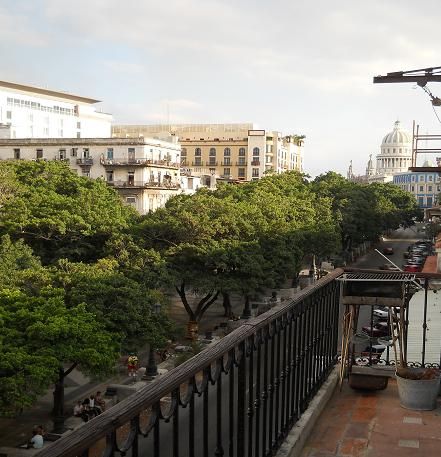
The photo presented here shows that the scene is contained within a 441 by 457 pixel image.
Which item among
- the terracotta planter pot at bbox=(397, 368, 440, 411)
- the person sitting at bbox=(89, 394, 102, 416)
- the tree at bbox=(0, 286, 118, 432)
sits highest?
the terracotta planter pot at bbox=(397, 368, 440, 411)

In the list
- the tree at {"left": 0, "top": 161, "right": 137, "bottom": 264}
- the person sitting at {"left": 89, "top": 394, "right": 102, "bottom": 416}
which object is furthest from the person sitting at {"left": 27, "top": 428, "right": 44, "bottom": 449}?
the tree at {"left": 0, "top": 161, "right": 137, "bottom": 264}

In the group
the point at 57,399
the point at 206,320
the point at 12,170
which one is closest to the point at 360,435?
the point at 57,399

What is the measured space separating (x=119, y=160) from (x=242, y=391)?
46170mm

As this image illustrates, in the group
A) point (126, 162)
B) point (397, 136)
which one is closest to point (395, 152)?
point (397, 136)

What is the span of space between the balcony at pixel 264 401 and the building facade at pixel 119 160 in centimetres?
4243

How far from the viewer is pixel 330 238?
37688 millimetres

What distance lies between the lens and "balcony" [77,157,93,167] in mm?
48938

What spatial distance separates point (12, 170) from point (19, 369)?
72.0 feet

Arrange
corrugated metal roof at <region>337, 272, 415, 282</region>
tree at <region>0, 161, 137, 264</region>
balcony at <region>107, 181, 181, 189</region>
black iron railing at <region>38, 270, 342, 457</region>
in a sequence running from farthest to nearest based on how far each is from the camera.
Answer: balcony at <region>107, 181, 181, 189</region>, tree at <region>0, 161, 137, 264</region>, corrugated metal roof at <region>337, 272, 415, 282</region>, black iron railing at <region>38, 270, 342, 457</region>

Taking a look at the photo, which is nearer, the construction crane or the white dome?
the construction crane

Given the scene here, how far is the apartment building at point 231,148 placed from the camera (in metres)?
85.0

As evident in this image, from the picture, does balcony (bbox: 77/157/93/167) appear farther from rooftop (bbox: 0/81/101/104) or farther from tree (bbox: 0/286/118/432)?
tree (bbox: 0/286/118/432)

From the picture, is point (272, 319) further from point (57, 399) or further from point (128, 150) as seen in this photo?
point (128, 150)

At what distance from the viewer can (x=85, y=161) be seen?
1928 inches
